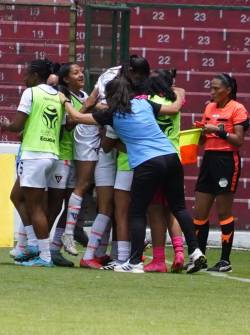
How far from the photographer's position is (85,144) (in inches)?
478

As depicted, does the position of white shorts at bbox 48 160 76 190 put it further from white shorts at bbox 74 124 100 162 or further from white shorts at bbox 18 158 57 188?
white shorts at bbox 18 158 57 188

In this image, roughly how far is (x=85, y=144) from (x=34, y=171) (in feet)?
2.80

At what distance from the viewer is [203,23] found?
15.9 m

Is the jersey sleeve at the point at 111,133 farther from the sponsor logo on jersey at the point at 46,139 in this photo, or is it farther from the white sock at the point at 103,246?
the white sock at the point at 103,246

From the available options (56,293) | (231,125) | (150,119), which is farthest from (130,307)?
(231,125)

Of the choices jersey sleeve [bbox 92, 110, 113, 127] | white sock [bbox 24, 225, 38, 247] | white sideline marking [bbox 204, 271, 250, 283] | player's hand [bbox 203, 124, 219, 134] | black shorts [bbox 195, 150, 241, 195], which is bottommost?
white sideline marking [bbox 204, 271, 250, 283]

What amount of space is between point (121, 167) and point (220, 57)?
4765 mm

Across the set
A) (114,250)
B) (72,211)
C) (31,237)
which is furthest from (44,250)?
(114,250)

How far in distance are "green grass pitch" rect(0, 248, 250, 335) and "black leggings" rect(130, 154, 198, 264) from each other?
331 mm

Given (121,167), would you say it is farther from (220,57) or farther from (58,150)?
(220,57)

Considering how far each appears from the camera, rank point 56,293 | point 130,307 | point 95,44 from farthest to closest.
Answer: point 95,44
point 56,293
point 130,307

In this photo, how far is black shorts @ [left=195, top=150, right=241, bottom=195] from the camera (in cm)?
1223

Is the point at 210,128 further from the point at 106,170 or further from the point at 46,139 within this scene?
the point at 46,139

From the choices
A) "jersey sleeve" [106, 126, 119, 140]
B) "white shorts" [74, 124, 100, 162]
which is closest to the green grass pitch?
"white shorts" [74, 124, 100, 162]
